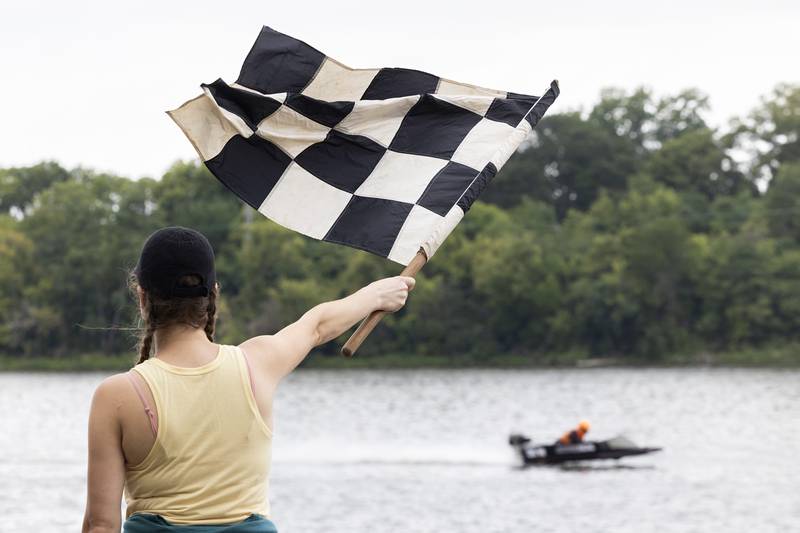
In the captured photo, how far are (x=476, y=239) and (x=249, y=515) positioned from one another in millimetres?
96668

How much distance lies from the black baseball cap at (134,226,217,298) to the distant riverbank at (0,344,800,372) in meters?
85.0

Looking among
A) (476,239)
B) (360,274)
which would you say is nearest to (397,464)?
(360,274)

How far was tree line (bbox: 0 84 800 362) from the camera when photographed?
9125 centimetres

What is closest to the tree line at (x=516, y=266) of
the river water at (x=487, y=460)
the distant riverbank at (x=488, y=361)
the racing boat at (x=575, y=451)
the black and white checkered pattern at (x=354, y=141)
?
the distant riverbank at (x=488, y=361)

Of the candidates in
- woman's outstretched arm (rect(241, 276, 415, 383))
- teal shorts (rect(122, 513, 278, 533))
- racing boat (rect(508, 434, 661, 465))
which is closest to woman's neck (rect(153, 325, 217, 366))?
woman's outstretched arm (rect(241, 276, 415, 383))

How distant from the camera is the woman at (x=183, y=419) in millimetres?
3266

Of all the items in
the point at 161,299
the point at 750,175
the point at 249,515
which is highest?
the point at 750,175

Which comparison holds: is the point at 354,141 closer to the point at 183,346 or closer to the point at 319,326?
the point at 319,326

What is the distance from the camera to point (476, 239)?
99875 mm

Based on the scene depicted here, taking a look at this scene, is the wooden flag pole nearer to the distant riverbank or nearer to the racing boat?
the racing boat

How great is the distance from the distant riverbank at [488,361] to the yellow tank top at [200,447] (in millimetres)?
85075

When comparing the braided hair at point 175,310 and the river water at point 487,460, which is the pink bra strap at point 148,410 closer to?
the braided hair at point 175,310

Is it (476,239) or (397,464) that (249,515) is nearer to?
(397,464)

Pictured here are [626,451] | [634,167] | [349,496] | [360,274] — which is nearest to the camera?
[349,496]
